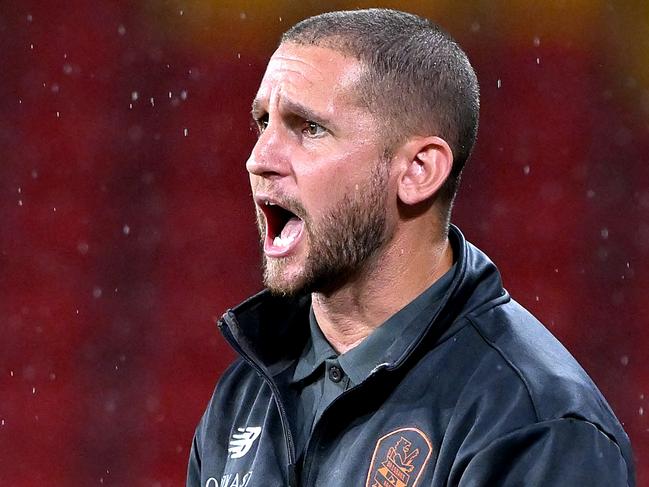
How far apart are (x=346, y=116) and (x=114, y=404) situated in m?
1.94

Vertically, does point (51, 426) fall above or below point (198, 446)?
below

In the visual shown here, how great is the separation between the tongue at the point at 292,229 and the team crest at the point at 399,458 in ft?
0.94

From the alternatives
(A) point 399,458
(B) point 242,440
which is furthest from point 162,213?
(A) point 399,458

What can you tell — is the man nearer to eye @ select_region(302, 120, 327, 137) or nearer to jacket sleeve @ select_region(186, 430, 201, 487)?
eye @ select_region(302, 120, 327, 137)

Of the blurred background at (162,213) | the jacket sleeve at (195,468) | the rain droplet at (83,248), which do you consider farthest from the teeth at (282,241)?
the rain droplet at (83,248)

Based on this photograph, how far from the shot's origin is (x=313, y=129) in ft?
5.23

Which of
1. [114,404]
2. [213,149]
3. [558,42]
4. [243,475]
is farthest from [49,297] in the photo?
[243,475]

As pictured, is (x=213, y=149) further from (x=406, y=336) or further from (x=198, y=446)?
(x=406, y=336)

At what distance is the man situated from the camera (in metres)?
1.50

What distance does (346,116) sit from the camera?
158 centimetres

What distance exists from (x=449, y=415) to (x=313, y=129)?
0.39m

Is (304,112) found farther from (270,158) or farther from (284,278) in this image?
(284,278)

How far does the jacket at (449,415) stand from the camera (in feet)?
4.62

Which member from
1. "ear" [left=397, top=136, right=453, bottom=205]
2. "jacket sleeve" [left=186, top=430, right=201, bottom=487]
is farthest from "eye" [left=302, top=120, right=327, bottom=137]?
"jacket sleeve" [left=186, top=430, right=201, bottom=487]
